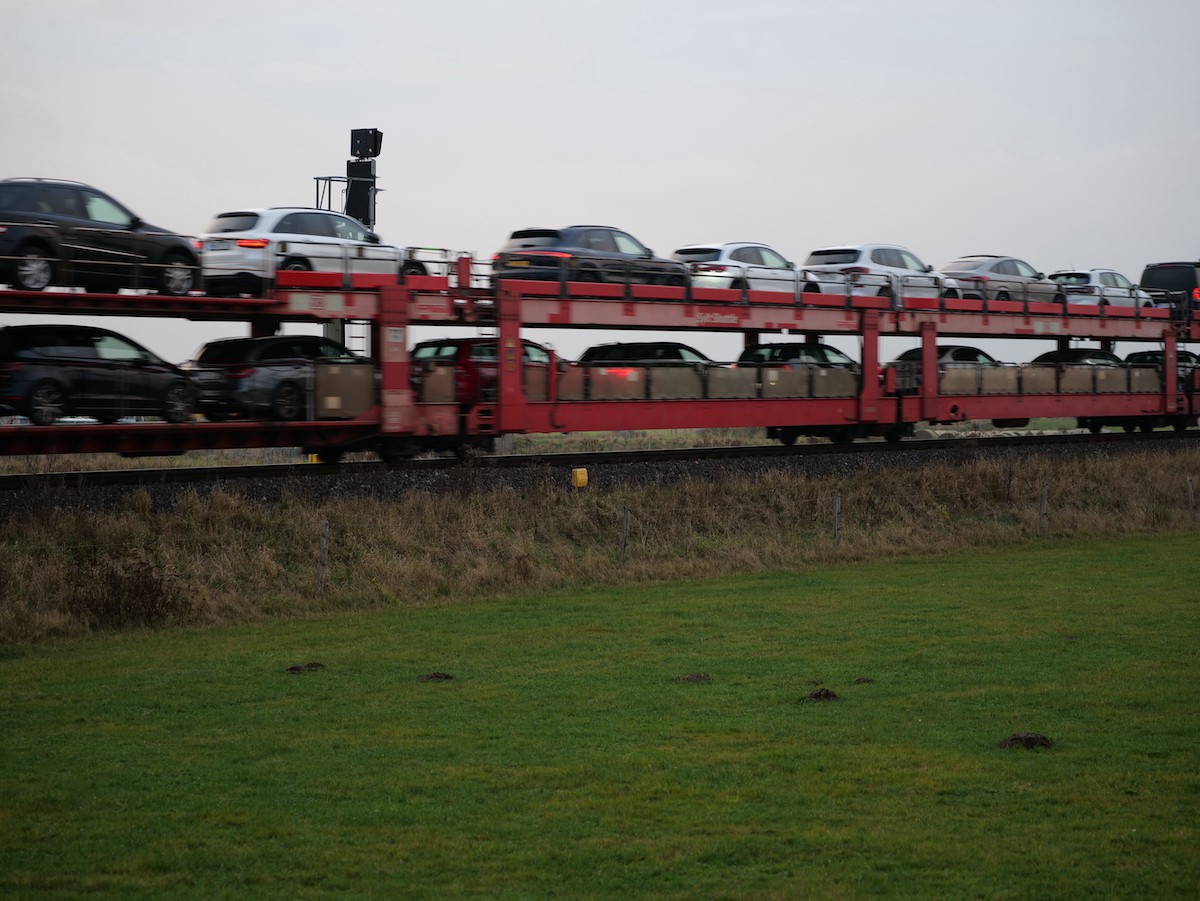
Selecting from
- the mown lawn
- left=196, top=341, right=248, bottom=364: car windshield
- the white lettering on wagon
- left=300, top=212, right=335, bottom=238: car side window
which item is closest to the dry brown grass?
the mown lawn

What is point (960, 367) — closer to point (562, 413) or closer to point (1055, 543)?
point (1055, 543)

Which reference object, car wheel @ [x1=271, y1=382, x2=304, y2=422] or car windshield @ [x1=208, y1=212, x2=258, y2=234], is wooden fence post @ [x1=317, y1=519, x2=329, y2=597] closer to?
car wheel @ [x1=271, y1=382, x2=304, y2=422]

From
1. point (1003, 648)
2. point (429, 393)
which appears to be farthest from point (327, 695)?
point (429, 393)

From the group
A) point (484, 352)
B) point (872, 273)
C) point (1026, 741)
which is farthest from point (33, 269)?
point (872, 273)

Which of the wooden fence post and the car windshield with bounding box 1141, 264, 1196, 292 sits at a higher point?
the car windshield with bounding box 1141, 264, 1196, 292

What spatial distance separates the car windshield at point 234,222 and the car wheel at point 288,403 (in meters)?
2.98

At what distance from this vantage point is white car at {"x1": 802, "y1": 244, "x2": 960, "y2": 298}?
31.5 meters

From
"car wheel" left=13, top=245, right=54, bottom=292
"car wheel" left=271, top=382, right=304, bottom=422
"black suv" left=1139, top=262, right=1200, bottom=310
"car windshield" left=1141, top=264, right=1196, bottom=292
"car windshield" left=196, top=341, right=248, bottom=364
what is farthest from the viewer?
"car windshield" left=1141, top=264, right=1196, bottom=292

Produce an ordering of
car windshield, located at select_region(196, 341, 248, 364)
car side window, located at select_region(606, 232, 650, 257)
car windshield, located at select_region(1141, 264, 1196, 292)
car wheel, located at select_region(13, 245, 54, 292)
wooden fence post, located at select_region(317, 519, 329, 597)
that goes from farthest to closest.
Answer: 1. car windshield, located at select_region(1141, 264, 1196, 292)
2. car side window, located at select_region(606, 232, 650, 257)
3. car windshield, located at select_region(196, 341, 248, 364)
4. car wheel, located at select_region(13, 245, 54, 292)
5. wooden fence post, located at select_region(317, 519, 329, 597)

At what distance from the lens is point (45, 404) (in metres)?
18.2

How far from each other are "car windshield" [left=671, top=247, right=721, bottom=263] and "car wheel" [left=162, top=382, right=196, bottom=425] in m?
12.0

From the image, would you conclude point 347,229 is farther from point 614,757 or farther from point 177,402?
point 614,757

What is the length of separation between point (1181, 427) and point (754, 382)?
2190 centimetres

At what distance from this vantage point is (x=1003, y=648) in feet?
45.7
